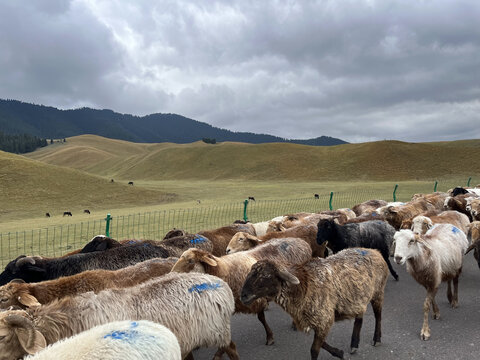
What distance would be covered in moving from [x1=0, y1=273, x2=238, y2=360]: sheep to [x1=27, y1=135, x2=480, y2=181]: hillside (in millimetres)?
64062

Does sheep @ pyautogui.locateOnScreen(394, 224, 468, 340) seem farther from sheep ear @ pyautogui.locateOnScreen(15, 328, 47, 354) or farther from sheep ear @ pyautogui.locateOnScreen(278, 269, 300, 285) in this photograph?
sheep ear @ pyautogui.locateOnScreen(15, 328, 47, 354)

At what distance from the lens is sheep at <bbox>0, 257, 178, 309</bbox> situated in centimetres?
427

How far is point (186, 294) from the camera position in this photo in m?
4.25

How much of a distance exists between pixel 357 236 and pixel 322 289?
403 cm

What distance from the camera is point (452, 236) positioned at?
7.02 m

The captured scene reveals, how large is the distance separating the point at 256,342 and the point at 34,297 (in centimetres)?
335

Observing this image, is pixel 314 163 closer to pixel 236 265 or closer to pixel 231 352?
pixel 236 265

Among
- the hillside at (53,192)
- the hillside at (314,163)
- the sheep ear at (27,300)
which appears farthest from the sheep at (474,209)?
the hillside at (314,163)

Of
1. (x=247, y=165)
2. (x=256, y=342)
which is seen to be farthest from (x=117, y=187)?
(x=247, y=165)

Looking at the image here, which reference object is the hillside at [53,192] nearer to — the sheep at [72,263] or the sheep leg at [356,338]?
the sheep at [72,263]

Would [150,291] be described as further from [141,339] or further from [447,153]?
[447,153]

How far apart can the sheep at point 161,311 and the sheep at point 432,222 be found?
19.4ft

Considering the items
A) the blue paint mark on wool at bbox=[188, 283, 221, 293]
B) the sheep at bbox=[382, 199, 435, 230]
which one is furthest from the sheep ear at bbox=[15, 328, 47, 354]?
the sheep at bbox=[382, 199, 435, 230]

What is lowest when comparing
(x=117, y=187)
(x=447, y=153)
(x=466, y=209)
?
(x=117, y=187)
